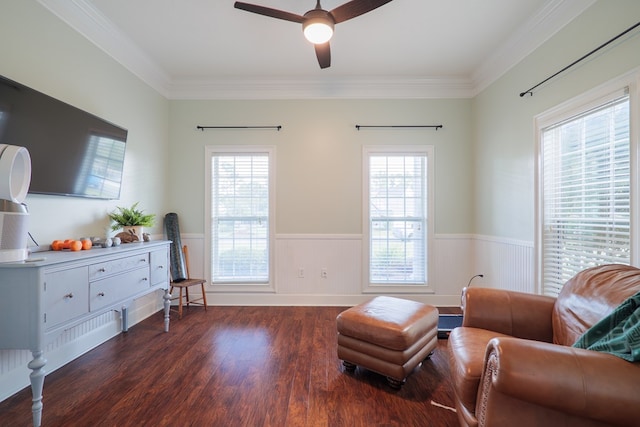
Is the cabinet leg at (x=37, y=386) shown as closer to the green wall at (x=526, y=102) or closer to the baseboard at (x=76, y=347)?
the baseboard at (x=76, y=347)

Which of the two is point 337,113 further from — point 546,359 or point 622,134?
point 546,359

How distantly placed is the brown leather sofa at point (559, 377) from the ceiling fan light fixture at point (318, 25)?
220cm

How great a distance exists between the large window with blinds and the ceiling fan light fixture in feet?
6.59

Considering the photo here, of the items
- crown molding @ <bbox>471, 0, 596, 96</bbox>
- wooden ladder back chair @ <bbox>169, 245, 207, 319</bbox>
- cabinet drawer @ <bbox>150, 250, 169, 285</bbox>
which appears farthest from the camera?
wooden ladder back chair @ <bbox>169, 245, 207, 319</bbox>

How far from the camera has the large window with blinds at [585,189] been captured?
187 centimetres

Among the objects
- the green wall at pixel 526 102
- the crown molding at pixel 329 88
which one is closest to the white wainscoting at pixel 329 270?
the green wall at pixel 526 102

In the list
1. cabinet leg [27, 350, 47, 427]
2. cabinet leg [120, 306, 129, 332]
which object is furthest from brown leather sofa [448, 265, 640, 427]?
cabinet leg [120, 306, 129, 332]

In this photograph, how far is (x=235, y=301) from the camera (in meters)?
3.73

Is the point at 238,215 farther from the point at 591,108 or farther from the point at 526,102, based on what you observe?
the point at 591,108

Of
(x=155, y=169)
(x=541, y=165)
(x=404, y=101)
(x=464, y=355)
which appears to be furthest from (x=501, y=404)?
(x=155, y=169)

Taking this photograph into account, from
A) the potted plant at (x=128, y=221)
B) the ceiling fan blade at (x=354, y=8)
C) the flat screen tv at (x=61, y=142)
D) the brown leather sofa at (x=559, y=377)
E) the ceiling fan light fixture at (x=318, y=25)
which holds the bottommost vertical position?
the brown leather sofa at (x=559, y=377)

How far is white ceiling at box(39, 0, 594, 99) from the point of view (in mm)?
2406

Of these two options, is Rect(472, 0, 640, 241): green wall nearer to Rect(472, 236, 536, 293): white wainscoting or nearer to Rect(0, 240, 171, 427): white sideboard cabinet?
Rect(472, 236, 536, 293): white wainscoting

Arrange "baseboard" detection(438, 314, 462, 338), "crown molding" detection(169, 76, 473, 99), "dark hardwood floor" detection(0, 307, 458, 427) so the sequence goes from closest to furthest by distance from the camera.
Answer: "dark hardwood floor" detection(0, 307, 458, 427)
"baseboard" detection(438, 314, 462, 338)
"crown molding" detection(169, 76, 473, 99)
